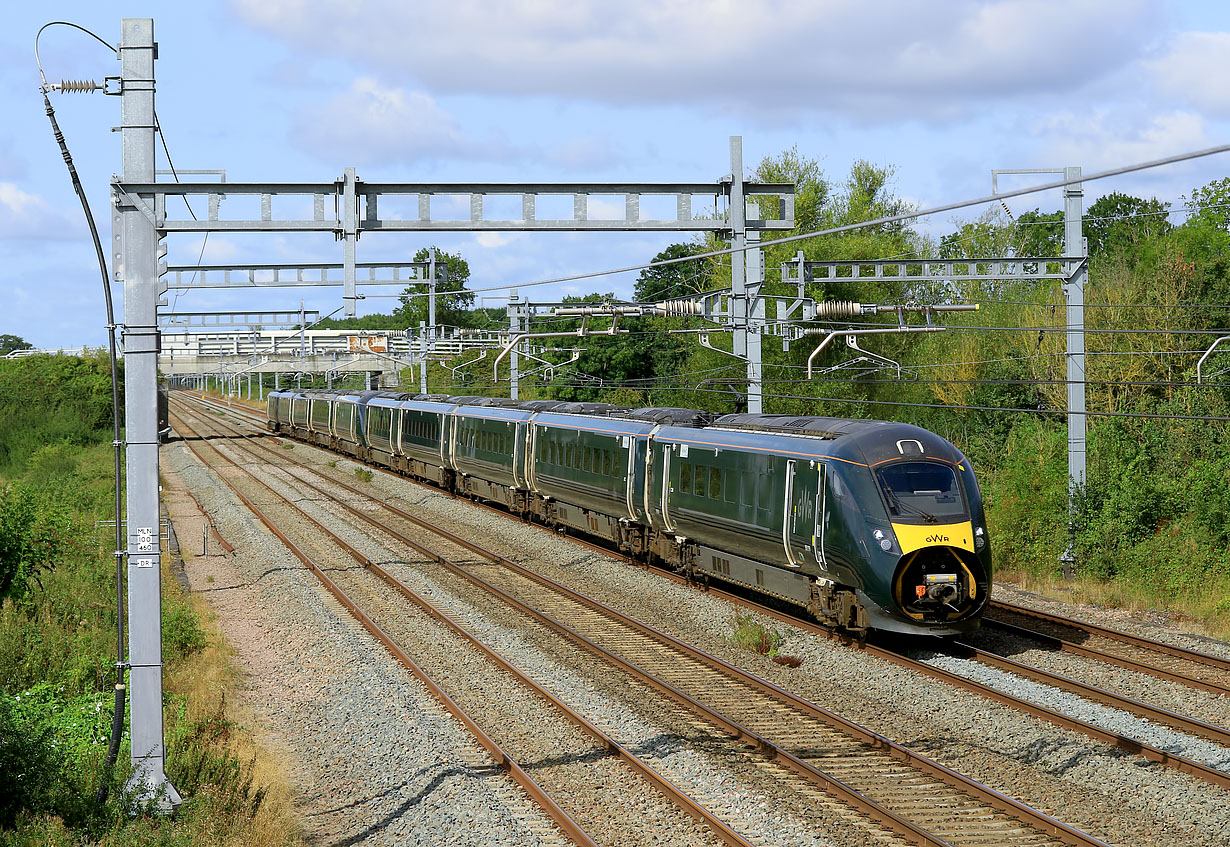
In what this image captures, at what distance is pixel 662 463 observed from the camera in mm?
22156

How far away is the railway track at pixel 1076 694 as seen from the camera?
11.6 m

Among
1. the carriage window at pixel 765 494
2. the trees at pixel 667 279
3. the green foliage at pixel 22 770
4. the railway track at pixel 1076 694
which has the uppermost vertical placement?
the trees at pixel 667 279

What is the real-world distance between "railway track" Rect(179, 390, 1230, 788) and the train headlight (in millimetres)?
1549

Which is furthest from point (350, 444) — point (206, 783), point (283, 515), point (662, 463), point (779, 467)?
point (206, 783)

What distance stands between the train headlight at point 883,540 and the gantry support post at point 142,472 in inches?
353

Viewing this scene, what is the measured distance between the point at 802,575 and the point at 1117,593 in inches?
263

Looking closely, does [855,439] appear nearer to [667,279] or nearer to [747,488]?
[747,488]

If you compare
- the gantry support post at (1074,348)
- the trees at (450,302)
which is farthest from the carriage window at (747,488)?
the trees at (450,302)

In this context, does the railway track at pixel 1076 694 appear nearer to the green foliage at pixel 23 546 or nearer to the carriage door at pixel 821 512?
the carriage door at pixel 821 512

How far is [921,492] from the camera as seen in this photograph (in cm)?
1586

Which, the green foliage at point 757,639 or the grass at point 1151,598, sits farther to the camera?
the grass at point 1151,598

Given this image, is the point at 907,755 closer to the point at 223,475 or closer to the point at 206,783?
the point at 206,783

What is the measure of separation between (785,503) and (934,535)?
2.58m

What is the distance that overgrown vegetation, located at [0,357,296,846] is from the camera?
9.66 metres
